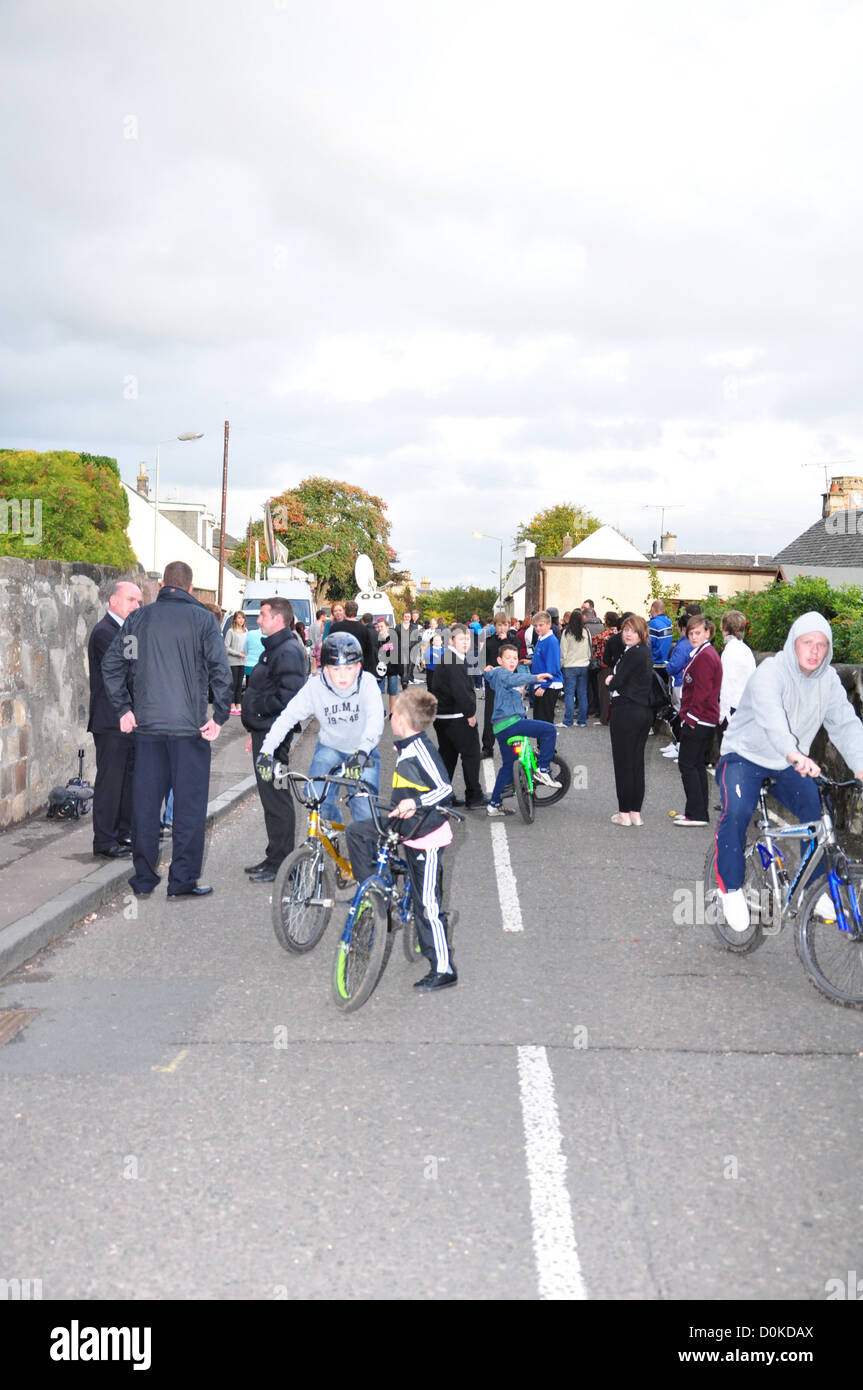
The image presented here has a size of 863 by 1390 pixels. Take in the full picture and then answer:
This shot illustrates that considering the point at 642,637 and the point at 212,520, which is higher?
the point at 212,520

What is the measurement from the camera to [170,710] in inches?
305

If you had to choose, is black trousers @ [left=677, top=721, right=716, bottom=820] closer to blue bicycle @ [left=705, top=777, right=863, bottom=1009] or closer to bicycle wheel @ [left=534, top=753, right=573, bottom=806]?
bicycle wheel @ [left=534, top=753, right=573, bottom=806]

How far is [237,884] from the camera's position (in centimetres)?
833

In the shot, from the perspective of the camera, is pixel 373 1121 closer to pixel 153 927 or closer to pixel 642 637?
pixel 153 927

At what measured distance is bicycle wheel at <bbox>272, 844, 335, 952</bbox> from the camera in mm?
6195

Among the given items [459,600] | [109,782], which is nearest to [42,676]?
[109,782]

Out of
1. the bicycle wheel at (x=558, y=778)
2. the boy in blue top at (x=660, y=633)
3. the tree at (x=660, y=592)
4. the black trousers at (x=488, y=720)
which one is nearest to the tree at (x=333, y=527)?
the tree at (x=660, y=592)

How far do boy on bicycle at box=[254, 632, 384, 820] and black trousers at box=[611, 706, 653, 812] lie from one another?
153 inches

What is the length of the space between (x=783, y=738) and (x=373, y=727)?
7.77ft

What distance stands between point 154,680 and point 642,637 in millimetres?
4583

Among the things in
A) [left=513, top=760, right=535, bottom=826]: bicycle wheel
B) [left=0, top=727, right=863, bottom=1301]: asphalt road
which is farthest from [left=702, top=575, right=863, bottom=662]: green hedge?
[left=0, top=727, right=863, bottom=1301]: asphalt road
